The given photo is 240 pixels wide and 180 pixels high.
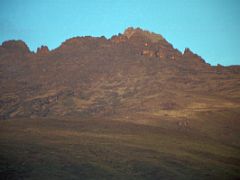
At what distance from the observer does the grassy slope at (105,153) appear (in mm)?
93469

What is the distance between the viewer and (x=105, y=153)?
114m

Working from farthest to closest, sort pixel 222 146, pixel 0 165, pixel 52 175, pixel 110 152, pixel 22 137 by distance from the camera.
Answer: pixel 222 146
pixel 22 137
pixel 110 152
pixel 0 165
pixel 52 175

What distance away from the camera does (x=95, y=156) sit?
10881cm

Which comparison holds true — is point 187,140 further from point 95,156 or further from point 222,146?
point 95,156

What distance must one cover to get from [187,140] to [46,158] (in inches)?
2653

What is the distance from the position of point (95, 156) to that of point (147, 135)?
49913 mm

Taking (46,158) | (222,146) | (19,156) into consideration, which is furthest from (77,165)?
(222,146)

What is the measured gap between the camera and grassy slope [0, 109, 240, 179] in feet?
307

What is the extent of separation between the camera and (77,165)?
97.9 m

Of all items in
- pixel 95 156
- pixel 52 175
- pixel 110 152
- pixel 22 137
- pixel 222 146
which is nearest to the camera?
pixel 52 175

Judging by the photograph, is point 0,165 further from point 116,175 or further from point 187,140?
point 187,140

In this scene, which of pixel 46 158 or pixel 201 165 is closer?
pixel 46 158

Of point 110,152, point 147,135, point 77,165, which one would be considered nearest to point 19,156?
point 77,165

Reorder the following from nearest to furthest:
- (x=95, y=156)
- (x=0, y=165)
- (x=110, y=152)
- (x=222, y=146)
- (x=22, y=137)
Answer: (x=0, y=165)
(x=95, y=156)
(x=110, y=152)
(x=22, y=137)
(x=222, y=146)
